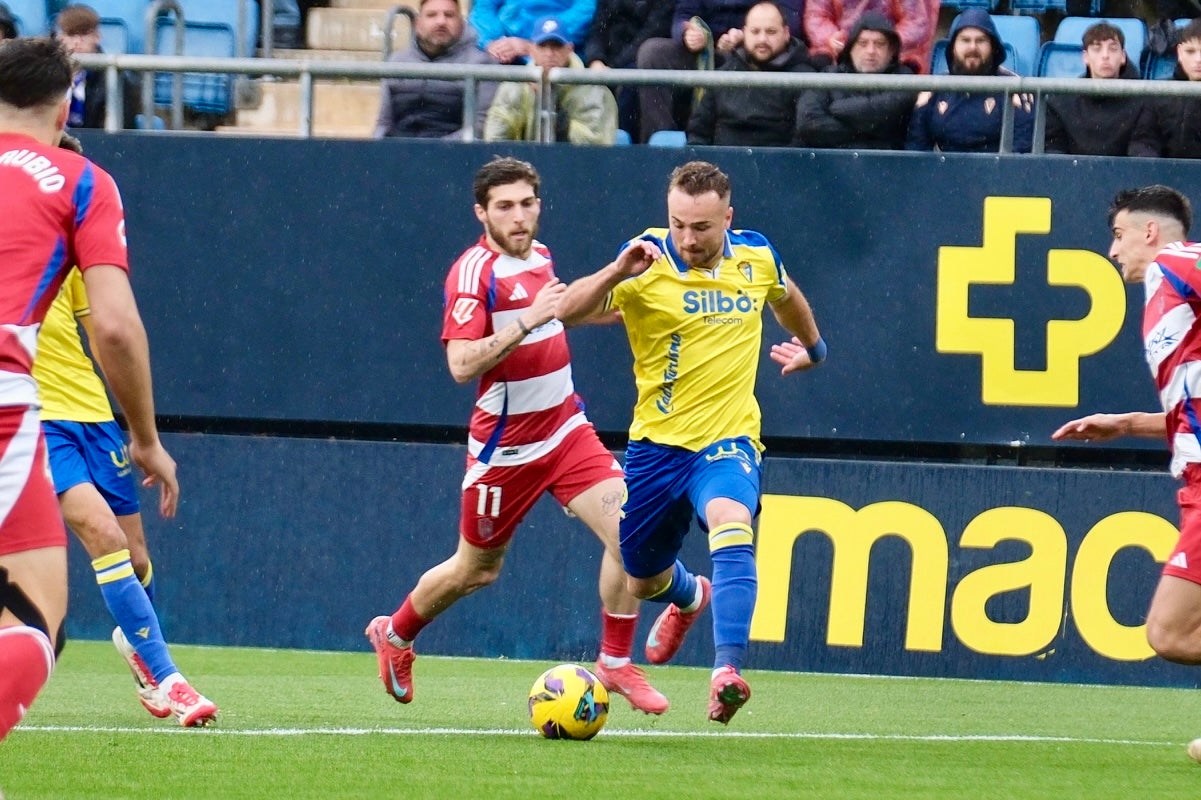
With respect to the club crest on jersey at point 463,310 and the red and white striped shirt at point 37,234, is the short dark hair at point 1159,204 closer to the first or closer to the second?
the club crest on jersey at point 463,310

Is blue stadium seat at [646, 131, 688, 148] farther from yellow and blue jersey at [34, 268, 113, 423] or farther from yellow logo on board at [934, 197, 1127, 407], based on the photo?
yellow and blue jersey at [34, 268, 113, 423]

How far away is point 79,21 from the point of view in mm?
11555

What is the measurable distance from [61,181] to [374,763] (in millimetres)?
2329

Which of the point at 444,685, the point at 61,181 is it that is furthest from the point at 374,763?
the point at 444,685

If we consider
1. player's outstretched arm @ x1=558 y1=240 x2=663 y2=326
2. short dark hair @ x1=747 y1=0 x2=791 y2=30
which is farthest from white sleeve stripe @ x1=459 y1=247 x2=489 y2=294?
short dark hair @ x1=747 y1=0 x2=791 y2=30

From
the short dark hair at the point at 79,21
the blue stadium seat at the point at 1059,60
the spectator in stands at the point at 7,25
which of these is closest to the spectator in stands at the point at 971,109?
the blue stadium seat at the point at 1059,60

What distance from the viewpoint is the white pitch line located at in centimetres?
683

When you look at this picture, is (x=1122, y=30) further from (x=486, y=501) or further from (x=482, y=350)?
(x=482, y=350)

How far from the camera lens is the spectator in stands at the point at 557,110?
35.9 ft

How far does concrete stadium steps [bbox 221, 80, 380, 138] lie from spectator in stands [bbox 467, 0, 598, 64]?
869mm

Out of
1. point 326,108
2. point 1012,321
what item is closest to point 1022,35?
point 1012,321

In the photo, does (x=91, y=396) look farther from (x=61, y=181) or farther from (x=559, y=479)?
(x=61, y=181)

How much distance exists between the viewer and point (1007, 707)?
29.8 ft

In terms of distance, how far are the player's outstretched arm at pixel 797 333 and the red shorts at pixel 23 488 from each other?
3.91 metres
